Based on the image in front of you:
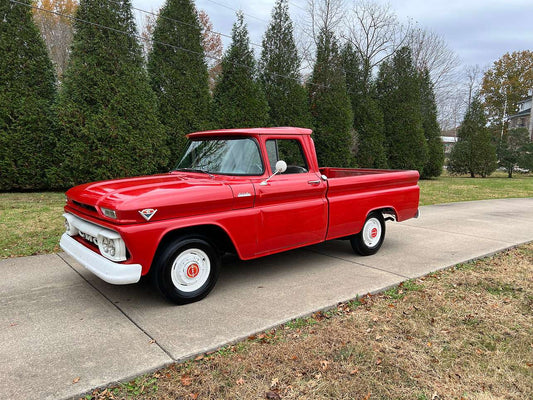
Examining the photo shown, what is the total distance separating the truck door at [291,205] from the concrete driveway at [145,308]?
1.76 ft

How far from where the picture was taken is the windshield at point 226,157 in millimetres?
4094

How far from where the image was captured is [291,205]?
13.7ft

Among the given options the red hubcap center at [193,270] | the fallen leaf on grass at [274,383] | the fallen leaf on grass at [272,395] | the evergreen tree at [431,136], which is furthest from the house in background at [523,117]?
the fallen leaf on grass at [272,395]

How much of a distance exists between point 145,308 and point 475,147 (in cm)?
2528

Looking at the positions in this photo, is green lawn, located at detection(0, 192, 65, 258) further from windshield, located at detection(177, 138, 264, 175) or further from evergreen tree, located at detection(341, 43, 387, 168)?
evergreen tree, located at detection(341, 43, 387, 168)

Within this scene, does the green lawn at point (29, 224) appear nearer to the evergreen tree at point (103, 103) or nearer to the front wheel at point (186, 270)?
the evergreen tree at point (103, 103)

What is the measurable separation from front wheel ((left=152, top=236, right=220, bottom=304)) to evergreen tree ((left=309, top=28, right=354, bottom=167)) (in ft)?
40.6

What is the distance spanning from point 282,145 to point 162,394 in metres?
3.09

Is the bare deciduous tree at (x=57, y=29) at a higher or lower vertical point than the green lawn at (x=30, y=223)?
higher

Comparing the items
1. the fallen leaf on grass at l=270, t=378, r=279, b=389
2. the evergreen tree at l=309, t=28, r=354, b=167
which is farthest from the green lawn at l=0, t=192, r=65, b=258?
the evergreen tree at l=309, t=28, r=354, b=167

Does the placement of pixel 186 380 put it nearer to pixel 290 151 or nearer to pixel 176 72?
pixel 290 151

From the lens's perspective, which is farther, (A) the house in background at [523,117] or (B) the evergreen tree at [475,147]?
(A) the house in background at [523,117]

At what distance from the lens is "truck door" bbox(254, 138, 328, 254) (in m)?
3.97

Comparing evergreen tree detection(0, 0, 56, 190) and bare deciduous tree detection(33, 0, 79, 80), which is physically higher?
bare deciduous tree detection(33, 0, 79, 80)
